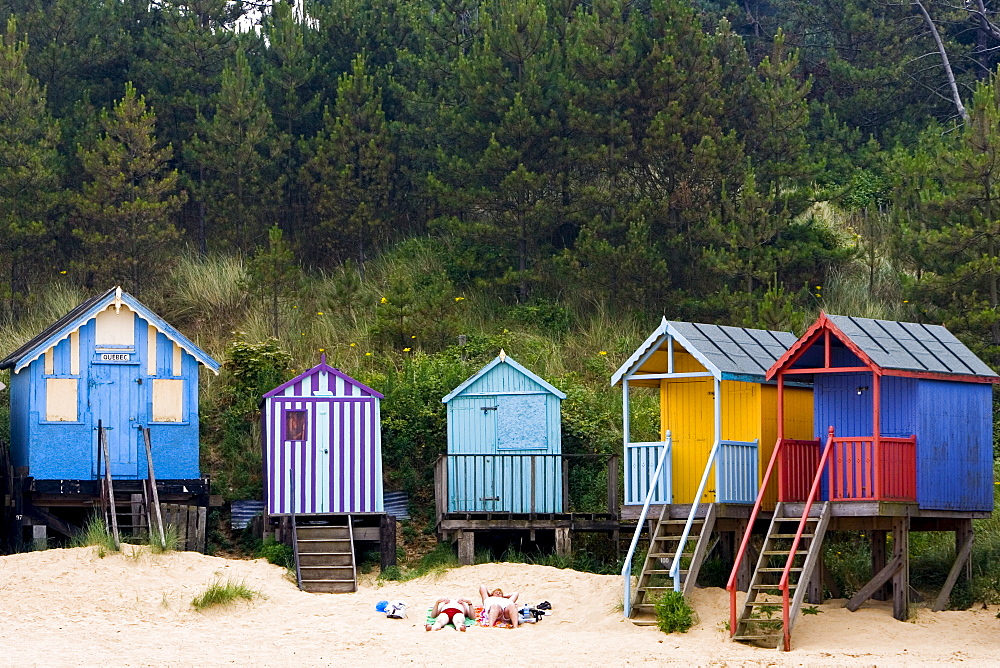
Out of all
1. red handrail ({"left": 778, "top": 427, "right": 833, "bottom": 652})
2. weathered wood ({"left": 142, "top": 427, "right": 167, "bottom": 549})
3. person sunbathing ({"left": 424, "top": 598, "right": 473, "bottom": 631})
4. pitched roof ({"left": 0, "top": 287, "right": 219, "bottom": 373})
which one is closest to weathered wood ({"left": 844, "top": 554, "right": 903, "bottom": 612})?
red handrail ({"left": 778, "top": 427, "right": 833, "bottom": 652})

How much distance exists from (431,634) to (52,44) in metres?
22.6

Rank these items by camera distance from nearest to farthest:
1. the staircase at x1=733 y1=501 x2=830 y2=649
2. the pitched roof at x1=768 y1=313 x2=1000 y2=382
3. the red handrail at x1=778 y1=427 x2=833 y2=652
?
the red handrail at x1=778 y1=427 x2=833 y2=652, the staircase at x1=733 y1=501 x2=830 y2=649, the pitched roof at x1=768 y1=313 x2=1000 y2=382

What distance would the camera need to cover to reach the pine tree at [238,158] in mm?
35312

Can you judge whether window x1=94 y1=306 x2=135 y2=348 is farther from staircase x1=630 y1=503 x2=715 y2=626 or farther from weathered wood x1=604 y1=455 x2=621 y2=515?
staircase x1=630 y1=503 x2=715 y2=626

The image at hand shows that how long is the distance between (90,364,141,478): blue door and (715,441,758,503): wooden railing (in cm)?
1028

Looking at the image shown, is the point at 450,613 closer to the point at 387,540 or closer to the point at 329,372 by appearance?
the point at 387,540

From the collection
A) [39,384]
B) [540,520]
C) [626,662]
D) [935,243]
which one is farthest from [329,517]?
[935,243]

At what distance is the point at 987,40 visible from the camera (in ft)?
→ 143

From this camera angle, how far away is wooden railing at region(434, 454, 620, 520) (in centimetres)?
2448

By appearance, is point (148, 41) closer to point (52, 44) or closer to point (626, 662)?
point (52, 44)

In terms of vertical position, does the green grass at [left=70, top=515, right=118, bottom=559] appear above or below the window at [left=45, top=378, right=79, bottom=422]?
below

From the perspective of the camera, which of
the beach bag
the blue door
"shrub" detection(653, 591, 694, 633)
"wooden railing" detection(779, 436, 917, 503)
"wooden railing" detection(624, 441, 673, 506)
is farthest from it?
the blue door

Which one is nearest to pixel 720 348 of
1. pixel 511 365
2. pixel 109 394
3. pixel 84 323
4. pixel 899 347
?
pixel 899 347

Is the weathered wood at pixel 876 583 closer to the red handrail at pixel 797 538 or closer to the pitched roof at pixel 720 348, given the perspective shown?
the red handrail at pixel 797 538
